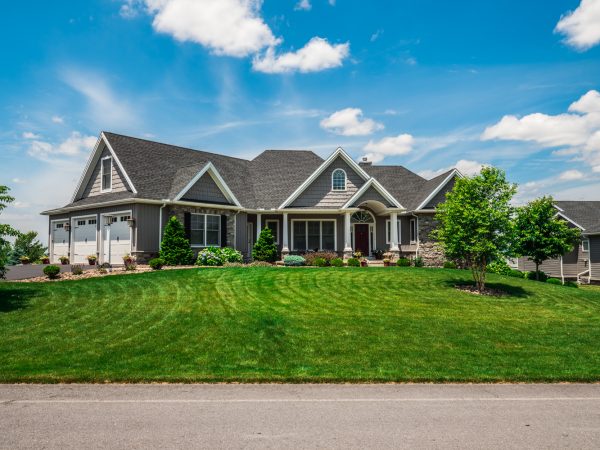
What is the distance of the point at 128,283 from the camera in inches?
695

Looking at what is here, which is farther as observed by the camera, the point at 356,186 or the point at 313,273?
the point at 356,186

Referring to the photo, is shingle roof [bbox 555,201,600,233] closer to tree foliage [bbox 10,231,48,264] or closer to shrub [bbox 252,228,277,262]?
shrub [bbox 252,228,277,262]

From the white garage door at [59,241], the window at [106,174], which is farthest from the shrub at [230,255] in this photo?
the white garage door at [59,241]

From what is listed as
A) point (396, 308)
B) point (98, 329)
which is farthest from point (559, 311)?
point (98, 329)

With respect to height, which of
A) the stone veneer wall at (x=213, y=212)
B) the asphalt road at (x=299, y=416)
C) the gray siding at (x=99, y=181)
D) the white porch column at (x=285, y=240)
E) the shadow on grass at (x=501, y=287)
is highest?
the gray siding at (x=99, y=181)

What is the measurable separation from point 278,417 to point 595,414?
4539mm

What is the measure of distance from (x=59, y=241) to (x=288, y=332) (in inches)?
912

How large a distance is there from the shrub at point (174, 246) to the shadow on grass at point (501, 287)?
1289cm

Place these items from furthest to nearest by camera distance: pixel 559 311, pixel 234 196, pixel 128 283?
pixel 234 196 < pixel 128 283 < pixel 559 311

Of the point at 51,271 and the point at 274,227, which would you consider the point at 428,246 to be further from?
the point at 51,271

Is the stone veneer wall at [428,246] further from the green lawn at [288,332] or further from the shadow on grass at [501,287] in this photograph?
the green lawn at [288,332]

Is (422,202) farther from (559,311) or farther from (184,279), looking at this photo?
(184,279)

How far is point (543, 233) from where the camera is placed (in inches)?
1081

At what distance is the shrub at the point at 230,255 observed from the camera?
24672 millimetres
